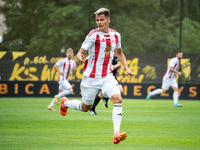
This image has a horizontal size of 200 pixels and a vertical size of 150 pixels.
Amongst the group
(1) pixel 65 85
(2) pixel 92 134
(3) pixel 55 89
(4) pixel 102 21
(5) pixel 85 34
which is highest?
(5) pixel 85 34

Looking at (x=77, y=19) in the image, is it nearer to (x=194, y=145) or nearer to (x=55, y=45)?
(x=55, y=45)

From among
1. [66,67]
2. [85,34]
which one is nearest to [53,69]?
[85,34]

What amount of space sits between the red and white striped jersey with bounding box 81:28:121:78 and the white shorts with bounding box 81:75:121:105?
3.5 inches

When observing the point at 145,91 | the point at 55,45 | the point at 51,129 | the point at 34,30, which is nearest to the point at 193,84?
the point at 145,91

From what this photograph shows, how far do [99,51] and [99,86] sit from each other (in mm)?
613

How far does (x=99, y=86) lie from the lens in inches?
267

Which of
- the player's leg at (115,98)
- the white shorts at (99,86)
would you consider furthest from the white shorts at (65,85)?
the player's leg at (115,98)

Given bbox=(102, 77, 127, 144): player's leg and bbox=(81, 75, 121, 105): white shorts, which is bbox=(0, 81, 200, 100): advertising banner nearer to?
bbox=(81, 75, 121, 105): white shorts

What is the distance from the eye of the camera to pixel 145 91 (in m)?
20.9

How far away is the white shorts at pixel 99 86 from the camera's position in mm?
6551

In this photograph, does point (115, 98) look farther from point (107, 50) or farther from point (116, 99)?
point (107, 50)

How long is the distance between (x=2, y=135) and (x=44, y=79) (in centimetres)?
1334

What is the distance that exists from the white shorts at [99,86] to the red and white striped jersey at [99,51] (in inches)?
3.5

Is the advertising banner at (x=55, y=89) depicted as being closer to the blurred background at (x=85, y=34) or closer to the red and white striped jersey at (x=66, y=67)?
the blurred background at (x=85, y=34)
